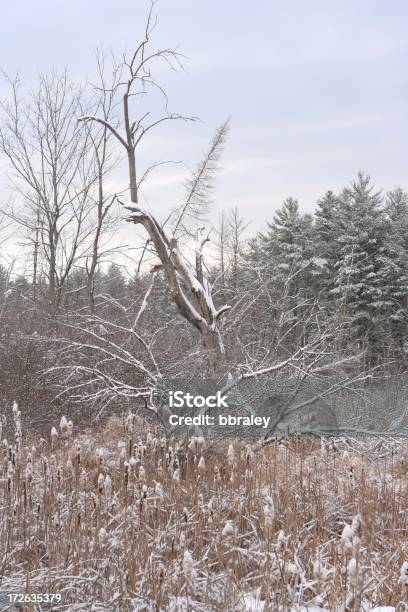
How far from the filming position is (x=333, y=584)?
307 cm

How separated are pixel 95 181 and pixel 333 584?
676 inches

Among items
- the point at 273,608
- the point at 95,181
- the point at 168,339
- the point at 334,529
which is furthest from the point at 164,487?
the point at 95,181

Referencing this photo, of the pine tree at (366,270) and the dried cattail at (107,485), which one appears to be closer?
the dried cattail at (107,485)

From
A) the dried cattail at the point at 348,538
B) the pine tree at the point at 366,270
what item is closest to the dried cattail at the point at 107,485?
the dried cattail at the point at 348,538

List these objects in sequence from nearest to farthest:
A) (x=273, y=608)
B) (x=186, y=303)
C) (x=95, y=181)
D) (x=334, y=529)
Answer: (x=273, y=608)
(x=334, y=529)
(x=186, y=303)
(x=95, y=181)

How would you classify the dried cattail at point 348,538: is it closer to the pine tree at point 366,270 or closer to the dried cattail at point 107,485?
the dried cattail at point 107,485

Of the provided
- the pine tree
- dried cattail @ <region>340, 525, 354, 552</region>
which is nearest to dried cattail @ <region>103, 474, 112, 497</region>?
dried cattail @ <region>340, 525, 354, 552</region>

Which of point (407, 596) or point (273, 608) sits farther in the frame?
point (407, 596)

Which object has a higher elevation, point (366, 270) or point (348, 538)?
point (366, 270)

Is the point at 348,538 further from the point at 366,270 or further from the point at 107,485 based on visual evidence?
the point at 366,270

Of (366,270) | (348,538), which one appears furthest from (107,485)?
(366,270)

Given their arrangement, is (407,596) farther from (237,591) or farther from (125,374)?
(125,374)

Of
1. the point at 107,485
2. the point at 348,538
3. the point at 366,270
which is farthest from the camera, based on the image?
the point at 366,270

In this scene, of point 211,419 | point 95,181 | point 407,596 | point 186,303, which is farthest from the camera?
point 95,181
